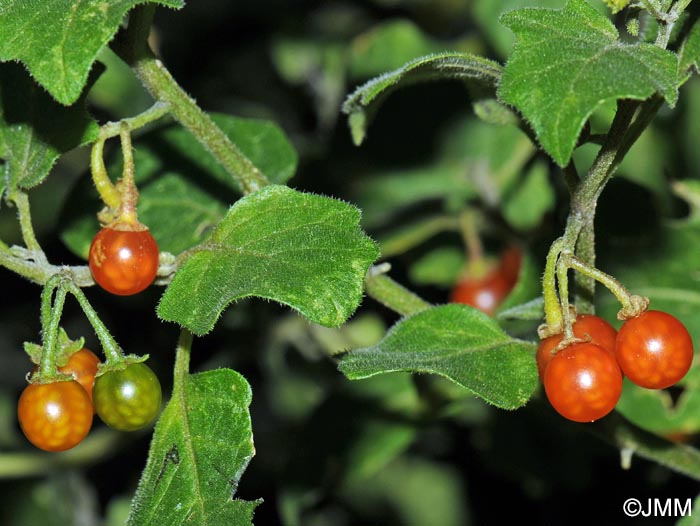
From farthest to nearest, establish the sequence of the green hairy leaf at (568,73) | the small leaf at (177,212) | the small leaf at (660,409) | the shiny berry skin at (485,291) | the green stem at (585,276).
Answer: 1. the shiny berry skin at (485,291)
2. the small leaf at (660,409)
3. the small leaf at (177,212)
4. the green stem at (585,276)
5. the green hairy leaf at (568,73)

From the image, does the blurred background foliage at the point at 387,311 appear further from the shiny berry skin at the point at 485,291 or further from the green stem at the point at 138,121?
the green stem at the point at 138,121

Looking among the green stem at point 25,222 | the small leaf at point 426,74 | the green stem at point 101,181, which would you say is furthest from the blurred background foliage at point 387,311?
the small leaf at point 426,74

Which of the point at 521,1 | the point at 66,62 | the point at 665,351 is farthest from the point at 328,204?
the point at 521,1

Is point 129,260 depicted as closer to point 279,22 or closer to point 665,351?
point 665,351

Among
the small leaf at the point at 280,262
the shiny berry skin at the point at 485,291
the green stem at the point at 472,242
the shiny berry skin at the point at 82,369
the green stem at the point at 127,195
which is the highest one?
the green stem at the point at 127,195

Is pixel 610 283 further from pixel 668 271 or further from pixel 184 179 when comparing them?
pixel 184 179

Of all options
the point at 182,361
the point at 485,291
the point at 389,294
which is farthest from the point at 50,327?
the point at 485,291

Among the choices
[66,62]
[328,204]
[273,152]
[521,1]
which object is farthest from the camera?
[521,1]
